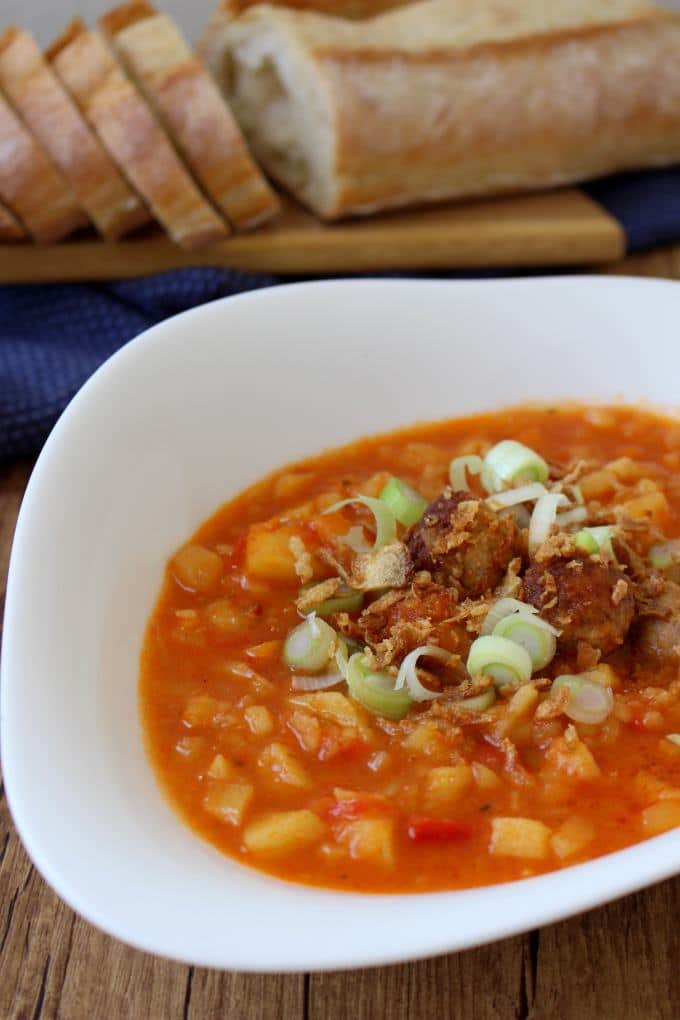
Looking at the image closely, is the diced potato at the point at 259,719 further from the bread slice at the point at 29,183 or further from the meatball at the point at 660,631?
the bread slice at the point at 29,183

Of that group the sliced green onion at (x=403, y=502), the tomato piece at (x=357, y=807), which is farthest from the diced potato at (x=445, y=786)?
the sliced green onion at (x=403, y=502)

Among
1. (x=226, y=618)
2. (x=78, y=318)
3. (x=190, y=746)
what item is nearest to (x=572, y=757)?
(x=190, y=746)

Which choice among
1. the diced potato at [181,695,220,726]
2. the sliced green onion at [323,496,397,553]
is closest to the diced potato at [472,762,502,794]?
the diced potato at [181,695,220,726]

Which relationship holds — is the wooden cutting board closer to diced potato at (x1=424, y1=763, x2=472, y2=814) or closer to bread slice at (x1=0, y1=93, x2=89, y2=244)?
bread slice at (x1=0, y1=93, x2=89, y2=244)

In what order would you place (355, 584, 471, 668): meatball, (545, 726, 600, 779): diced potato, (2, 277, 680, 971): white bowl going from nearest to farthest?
(2, 277, 680, 971): white bowl < (545, 726, 600, 779): diced potato < (355, 584, 471, 668): meatball

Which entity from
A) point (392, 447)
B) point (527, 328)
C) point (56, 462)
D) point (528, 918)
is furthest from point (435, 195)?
point (528, 918)

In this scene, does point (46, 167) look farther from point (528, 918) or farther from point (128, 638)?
point (528, 918)
